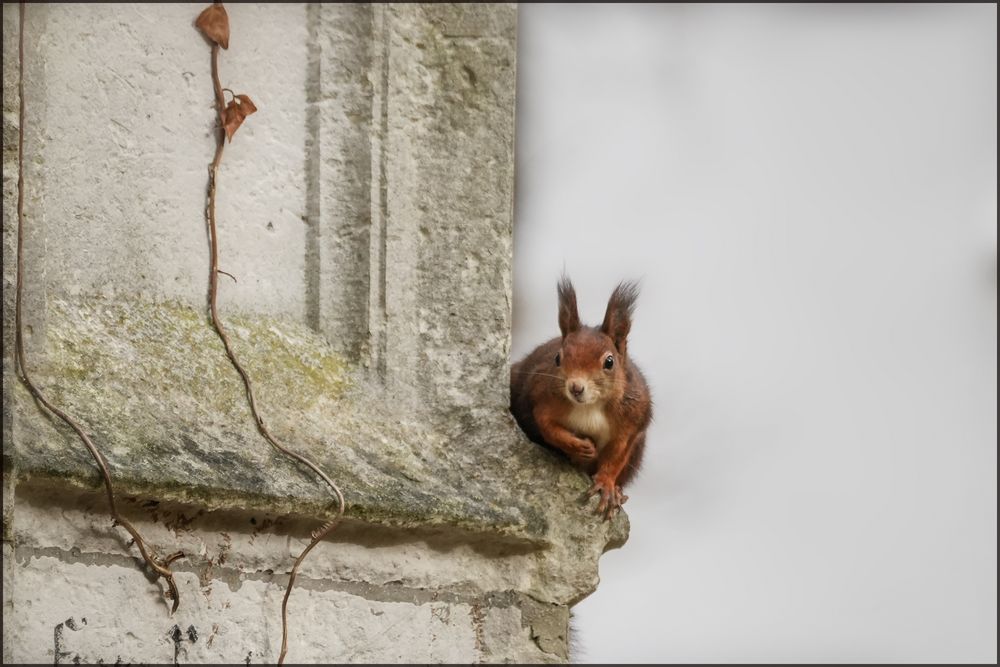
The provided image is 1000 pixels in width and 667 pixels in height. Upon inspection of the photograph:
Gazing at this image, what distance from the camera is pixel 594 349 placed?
133 inches

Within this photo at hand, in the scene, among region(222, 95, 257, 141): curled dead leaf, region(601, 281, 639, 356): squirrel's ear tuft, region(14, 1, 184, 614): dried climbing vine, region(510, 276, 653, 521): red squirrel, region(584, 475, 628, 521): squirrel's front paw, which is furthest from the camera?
region(601, 281, 639, 356): squirrel's ear tuft

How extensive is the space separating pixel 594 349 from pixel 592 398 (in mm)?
127

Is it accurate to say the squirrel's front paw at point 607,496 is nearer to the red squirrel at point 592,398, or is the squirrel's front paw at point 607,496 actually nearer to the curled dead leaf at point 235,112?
the red squirrel at point 592,398

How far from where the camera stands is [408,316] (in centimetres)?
312

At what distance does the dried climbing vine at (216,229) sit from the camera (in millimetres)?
2770

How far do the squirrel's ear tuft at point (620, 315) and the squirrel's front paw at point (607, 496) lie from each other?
376mm

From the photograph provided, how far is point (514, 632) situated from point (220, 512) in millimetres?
734

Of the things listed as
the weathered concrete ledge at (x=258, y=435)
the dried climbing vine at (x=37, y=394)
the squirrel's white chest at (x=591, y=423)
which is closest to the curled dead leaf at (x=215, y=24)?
the dried climbing vine at (x=37, y=394)

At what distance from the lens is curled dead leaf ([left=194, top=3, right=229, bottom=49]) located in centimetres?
302

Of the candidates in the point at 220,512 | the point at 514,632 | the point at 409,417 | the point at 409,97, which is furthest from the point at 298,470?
the point at 409,97

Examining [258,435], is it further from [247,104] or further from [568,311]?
[568,311]

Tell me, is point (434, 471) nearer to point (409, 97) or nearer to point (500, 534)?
point (500, 534)

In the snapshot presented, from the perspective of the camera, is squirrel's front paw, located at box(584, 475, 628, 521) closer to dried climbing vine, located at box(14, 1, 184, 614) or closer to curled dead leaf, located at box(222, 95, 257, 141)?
dried climbing vine, located at box(14, 1, 184, 614)

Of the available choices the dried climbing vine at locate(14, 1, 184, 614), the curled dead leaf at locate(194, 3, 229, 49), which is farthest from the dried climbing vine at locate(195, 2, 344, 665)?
the dried climbing vine at locate(14, 1, 184, 614)
